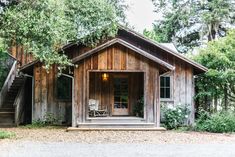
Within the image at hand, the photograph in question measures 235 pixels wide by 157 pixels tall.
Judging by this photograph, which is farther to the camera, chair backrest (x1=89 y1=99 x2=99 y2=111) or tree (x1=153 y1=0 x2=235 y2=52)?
tree (x1=153 y1=0 x2=235 y2=52)

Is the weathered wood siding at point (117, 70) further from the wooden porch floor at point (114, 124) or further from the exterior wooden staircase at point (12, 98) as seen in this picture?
the exterior wooden staircase at point (12, 98)

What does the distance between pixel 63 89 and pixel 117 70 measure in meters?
3.63

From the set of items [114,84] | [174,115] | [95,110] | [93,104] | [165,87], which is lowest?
[174,115]

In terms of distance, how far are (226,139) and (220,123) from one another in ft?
8.98

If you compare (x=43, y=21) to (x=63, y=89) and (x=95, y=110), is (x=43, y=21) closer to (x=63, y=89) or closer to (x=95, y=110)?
(x=63, y=89)

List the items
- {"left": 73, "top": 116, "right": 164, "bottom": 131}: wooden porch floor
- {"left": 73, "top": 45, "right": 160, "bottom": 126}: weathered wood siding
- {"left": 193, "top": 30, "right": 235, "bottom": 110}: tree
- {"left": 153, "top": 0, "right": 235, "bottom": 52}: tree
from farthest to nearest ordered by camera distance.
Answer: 1. {"left": 153, "top": 0, "right": 235, "bottom": 52}: tree
2. {"left": 193, "top": 30, "right": 235, "bottom": 110}: tree
3. {"left": 73, "top": 45, "right": 160, "bottom": 126}: weathered wood siding
4. {"left": 73, "top": 116, "right": 164, "bottom": 131}: wooden porch floor

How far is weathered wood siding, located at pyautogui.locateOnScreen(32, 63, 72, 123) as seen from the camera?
20.7m

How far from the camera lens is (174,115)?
19.8 m

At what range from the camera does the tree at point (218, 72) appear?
67.0 ft

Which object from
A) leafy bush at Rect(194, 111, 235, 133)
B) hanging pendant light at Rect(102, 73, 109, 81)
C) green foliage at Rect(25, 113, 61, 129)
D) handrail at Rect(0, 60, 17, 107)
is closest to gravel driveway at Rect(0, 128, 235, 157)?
leafy bush at Rect(194, 111, 235, 133)

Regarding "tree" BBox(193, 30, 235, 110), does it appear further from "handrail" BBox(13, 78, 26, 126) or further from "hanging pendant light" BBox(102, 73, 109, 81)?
"handrail" BBox(13, 78, 26, 126)

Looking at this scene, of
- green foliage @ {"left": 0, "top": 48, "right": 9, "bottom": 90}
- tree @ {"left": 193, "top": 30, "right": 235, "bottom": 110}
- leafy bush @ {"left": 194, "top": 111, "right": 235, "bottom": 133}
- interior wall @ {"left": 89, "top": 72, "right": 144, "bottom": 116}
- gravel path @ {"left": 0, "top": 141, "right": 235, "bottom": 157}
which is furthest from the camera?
green foliage @ {"left": 0, "top": 48, "right": 9, "bottom": 90}

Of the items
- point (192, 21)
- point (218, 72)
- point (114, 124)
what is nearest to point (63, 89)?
point (114, 124)

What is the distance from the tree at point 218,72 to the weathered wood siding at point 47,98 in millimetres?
6647
